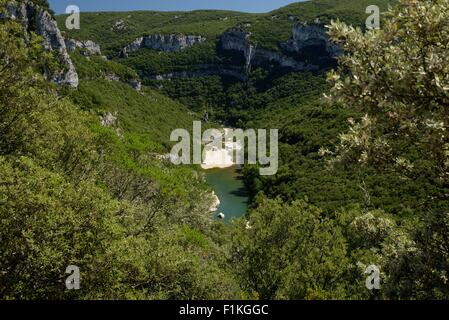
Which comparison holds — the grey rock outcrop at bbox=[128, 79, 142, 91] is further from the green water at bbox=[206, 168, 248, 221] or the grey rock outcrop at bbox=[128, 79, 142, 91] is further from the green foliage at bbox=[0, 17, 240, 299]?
the green foliage at bbox=[0, 17, 240, 299]

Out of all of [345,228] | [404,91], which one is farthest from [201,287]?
[345,228]

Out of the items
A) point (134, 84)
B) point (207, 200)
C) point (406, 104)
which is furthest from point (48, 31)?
point (406, 104)

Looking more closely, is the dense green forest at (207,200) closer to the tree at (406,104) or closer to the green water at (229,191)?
the tree at (406,104)

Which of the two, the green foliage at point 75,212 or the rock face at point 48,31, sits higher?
the rock face at point 48,31

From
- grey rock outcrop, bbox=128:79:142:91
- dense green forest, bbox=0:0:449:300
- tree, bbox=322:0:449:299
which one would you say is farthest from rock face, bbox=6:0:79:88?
tree, bbox=322:0:449:299

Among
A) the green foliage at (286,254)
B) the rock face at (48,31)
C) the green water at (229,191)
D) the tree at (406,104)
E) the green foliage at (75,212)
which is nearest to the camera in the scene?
the tree at (406,104)

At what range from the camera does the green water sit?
82.9 meters

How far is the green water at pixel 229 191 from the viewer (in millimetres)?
82944

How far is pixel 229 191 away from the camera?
99250mm

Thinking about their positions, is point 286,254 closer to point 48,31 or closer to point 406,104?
point 406,104

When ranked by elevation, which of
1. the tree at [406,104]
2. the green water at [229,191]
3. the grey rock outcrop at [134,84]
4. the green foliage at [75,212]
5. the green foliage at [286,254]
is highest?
the tree at [406,104]

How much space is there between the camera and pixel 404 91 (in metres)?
7.79

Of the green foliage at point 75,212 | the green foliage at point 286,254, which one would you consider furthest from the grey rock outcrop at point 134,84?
the green foliage at point 286,254

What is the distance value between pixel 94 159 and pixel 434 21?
1826cm
